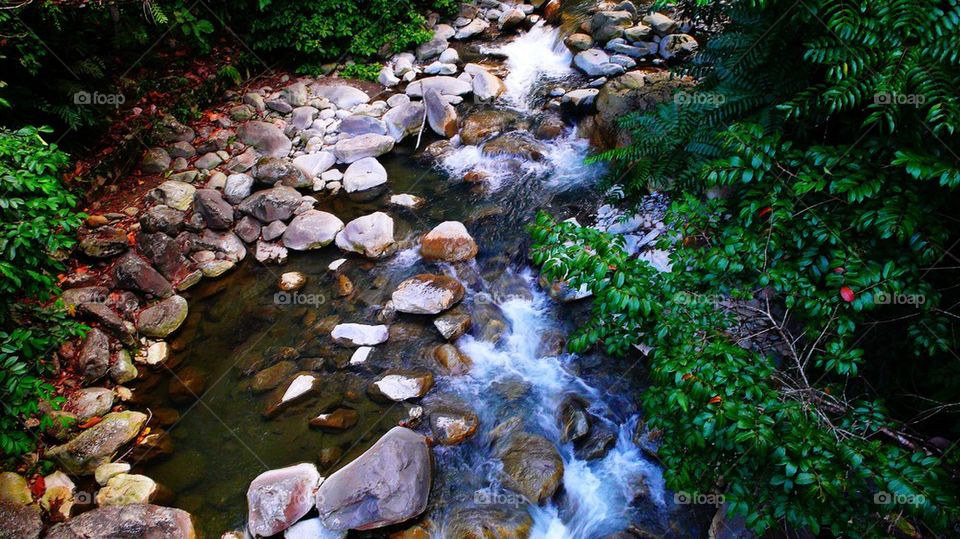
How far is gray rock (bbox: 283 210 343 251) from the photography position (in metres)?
6.55

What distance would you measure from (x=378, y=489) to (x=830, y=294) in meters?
3.26

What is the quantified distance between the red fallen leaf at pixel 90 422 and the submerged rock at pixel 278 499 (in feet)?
5.84

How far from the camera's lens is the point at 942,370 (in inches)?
110

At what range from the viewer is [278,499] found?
396cm

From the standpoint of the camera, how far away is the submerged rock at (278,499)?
3902mm

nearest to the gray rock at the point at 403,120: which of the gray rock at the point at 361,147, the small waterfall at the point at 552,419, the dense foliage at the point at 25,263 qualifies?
the gray rock at the point at 361,147

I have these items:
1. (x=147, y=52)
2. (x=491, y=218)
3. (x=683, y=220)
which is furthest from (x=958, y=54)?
(x=147, y=52)

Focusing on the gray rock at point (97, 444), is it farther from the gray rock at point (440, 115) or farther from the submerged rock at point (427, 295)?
the gray rock at point (440, 115)

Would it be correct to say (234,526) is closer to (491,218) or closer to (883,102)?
(491,218)

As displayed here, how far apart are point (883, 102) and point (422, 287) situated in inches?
165

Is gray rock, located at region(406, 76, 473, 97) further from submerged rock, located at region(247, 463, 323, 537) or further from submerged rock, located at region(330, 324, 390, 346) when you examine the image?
submerged rock, located at region(247, 463, 323, 537)

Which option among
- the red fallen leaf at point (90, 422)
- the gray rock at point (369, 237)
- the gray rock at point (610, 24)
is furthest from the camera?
the gray rock at point (610, 24)

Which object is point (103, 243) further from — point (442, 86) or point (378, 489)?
point (442, 86)

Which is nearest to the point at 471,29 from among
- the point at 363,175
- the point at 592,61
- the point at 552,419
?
the point at 592,61
